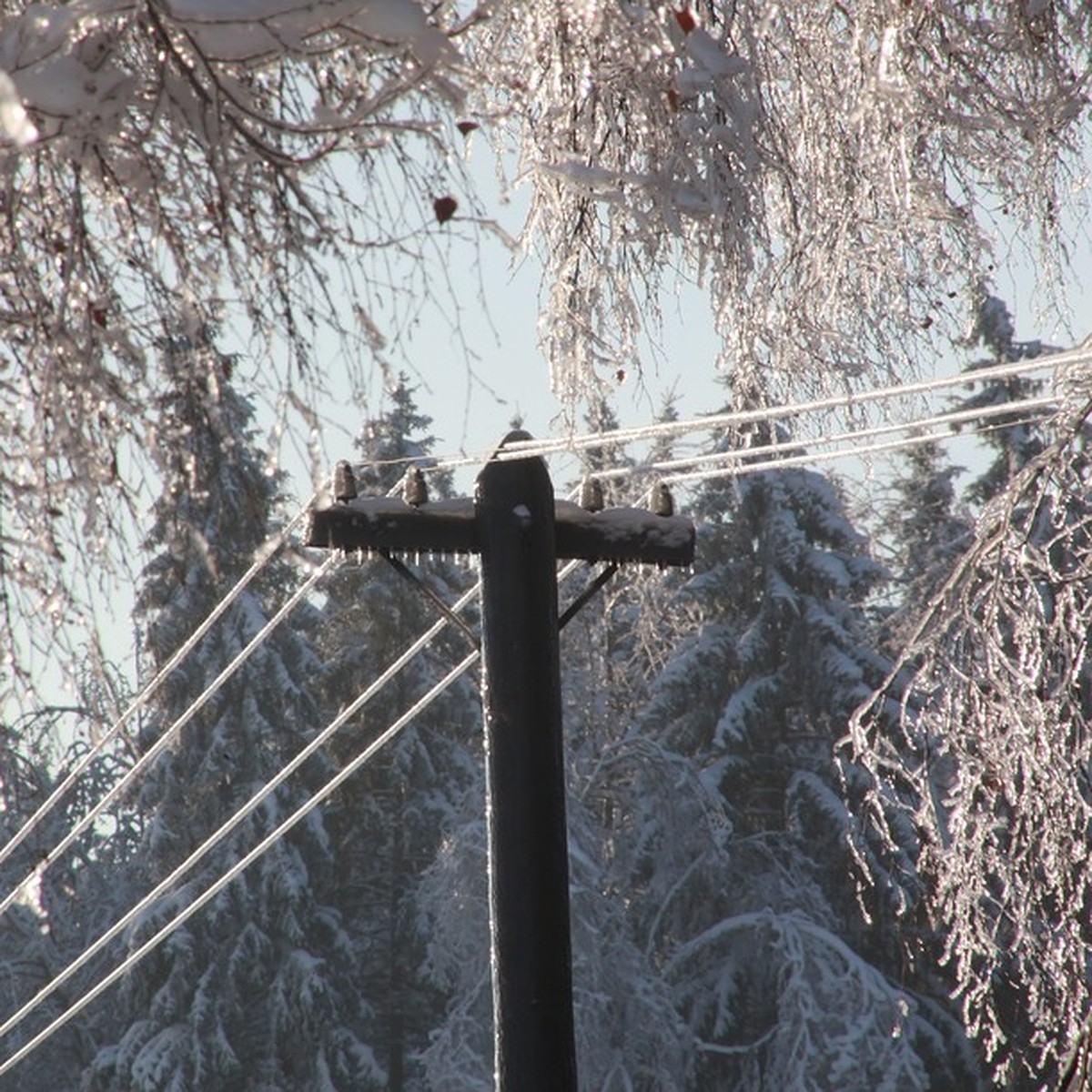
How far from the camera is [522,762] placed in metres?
4.82

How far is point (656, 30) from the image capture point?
328 centimetres

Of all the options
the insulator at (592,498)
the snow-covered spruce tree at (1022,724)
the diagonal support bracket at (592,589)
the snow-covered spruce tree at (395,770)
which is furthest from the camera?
the snow-covered spruce tree at (395,770)

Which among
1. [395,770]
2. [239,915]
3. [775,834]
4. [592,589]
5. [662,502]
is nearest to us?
[592,589]

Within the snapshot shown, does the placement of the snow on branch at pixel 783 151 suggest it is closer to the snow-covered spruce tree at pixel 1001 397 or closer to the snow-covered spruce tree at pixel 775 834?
the snow-covered spruce tree at pixel 775 834

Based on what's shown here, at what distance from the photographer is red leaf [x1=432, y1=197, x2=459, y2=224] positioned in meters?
2.74

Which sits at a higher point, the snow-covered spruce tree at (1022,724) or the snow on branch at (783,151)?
the snow on branch at (783,151)

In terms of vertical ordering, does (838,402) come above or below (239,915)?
above


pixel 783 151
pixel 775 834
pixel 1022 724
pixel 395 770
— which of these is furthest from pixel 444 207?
pixel 395 770

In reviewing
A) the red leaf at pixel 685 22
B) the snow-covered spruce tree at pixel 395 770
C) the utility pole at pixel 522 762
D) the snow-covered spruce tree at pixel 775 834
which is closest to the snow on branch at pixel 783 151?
the red leaf at pixel 685 22

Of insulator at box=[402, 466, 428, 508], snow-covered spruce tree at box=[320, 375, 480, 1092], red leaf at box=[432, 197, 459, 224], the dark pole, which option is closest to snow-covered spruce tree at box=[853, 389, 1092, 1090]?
the dark pole

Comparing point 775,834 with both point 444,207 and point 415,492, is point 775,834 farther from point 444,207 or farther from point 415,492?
point 444,207

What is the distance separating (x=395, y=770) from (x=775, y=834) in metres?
6.82

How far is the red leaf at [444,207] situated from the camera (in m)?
2.74

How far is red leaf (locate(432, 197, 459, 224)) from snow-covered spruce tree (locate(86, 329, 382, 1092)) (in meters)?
21.4
